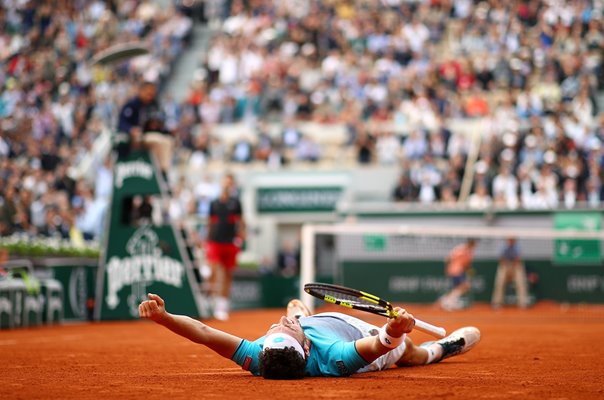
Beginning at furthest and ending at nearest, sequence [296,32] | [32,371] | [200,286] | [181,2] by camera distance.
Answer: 1. [181,2]
2. [296,32]
3. [200,286]
4. [32,371]

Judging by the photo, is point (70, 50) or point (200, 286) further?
point (70, 50)

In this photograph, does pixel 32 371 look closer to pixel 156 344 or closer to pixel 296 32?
pixel 156 344

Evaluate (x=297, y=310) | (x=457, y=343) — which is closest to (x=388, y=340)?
(x=297, y=310)

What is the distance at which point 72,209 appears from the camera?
20.6 metres

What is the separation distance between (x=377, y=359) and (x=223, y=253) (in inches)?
391

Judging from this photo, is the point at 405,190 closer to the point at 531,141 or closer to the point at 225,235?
the point at 531,141

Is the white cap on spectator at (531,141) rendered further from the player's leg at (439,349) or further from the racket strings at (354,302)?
the racket strings at (354,302)

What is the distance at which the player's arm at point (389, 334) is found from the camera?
614cm

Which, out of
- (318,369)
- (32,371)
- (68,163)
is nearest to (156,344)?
(32,371)

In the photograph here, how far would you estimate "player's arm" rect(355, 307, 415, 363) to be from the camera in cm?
614

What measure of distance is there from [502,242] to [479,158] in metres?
3.12

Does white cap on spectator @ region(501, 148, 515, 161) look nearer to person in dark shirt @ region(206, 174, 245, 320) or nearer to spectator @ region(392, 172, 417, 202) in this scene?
spectator @ region(392, 172, 417, 202)

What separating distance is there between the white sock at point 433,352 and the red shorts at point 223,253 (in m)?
9.10

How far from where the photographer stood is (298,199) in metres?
25.2
